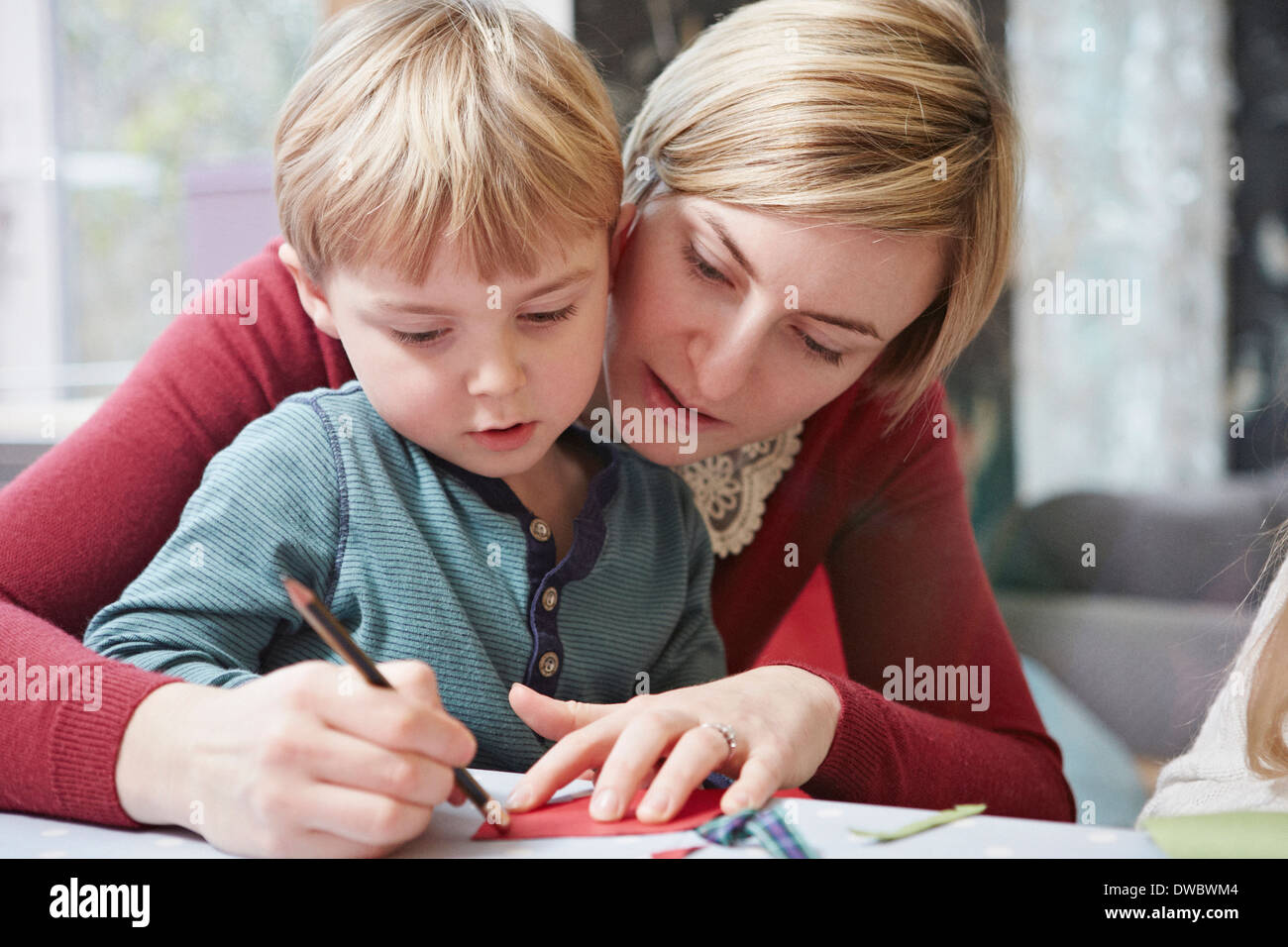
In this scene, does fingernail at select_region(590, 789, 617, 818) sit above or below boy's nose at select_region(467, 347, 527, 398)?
below

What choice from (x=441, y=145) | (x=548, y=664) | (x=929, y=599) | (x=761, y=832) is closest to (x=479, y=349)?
(x=441, y=145)

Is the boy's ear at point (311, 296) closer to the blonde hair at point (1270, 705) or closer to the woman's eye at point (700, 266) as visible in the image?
the woman's eye at point (700, 266)

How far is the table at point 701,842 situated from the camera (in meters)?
0.52

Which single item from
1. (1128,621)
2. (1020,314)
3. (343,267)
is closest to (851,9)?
(343,267)

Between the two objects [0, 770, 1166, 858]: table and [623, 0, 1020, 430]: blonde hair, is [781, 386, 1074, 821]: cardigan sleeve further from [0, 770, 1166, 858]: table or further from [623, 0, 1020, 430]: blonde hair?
[0, 770, 1166, 858]: table

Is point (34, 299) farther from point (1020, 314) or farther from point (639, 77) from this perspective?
point (1020, 314)

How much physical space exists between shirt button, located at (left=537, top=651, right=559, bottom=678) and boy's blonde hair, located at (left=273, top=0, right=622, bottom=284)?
10.3 inches

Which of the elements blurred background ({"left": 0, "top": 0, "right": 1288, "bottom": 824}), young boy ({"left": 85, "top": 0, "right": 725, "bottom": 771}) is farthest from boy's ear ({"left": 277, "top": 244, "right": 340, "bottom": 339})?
blurred background ({"left": 0, "top": 0, "right": 1288, "bottom": 824})

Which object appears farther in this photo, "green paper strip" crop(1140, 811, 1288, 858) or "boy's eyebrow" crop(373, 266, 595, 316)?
"boy's eyebrow" crop(373, 266, 595, 316)

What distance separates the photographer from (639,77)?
1750 mm

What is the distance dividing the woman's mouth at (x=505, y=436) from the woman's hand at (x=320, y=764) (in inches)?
8.7

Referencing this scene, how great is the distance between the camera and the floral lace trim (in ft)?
3.32

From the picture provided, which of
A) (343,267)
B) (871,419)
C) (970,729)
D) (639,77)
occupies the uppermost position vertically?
(639,77)
